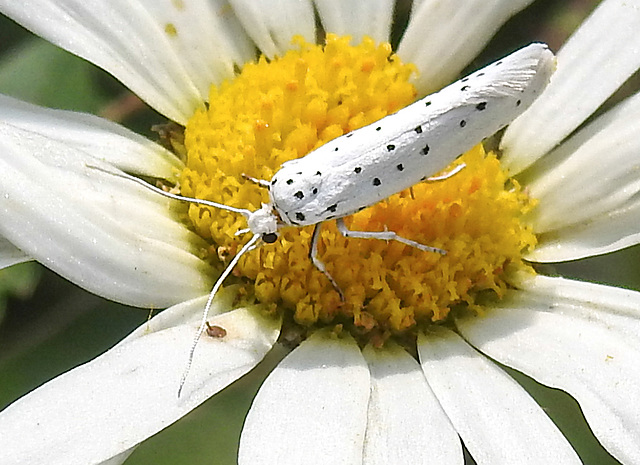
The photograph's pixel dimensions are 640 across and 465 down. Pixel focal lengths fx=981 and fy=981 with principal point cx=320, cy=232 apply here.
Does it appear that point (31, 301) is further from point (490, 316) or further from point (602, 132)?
point (602, 132)

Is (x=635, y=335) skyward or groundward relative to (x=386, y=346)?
groundward

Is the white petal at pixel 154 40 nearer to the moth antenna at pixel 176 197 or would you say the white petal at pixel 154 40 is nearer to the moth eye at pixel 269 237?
the moth antenna at pixel 176 197

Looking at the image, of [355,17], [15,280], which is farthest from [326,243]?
[15,280]

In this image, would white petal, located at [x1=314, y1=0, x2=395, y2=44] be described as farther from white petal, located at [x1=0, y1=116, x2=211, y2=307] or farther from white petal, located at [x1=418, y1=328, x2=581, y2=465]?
white petal, located at [x1=418, y1=328, x2=581, y2=465]

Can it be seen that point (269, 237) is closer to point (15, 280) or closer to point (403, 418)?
point (403, 418)

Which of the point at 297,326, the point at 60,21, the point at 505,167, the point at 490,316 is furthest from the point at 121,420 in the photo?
the point at 505,167

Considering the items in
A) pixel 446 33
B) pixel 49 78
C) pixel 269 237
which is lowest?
pixel 269 237

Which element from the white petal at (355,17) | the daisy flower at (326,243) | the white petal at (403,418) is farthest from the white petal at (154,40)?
the white petal at (403,418)
